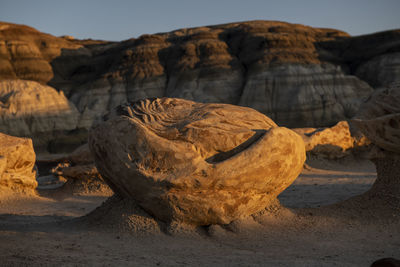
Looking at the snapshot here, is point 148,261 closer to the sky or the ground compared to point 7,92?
closer to the sky

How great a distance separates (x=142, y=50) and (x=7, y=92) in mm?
9786

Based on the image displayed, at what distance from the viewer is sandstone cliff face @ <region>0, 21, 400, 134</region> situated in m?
21.5

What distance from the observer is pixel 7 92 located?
19203mm

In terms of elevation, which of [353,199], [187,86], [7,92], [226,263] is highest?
[226,263]

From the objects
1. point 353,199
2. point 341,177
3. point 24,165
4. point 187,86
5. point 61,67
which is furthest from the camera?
point 61,67

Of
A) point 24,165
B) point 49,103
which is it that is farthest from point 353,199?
point 49,103

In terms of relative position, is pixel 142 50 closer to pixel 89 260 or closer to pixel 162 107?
pixel 162 107

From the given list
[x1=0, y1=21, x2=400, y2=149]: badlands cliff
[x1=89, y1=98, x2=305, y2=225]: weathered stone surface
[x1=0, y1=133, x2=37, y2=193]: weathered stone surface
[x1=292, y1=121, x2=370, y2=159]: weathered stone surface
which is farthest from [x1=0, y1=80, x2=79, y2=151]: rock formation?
[x1=89, y1=98, x2=305, y2=225]: weathered stone surface

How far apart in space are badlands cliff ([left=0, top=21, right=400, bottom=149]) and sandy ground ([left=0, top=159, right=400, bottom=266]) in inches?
687

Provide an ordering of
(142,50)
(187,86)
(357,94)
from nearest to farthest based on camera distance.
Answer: (357,94) → (187,86) → (142,50)

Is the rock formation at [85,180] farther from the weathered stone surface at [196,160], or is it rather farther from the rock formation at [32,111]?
the rock formation at [32,111]

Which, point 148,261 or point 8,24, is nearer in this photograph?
point 148,261

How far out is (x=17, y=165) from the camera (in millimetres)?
6961

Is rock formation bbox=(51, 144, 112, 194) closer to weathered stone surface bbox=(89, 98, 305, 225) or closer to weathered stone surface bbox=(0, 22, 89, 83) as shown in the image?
weathered stone surface bbox=(89, 98, 305, 225)
